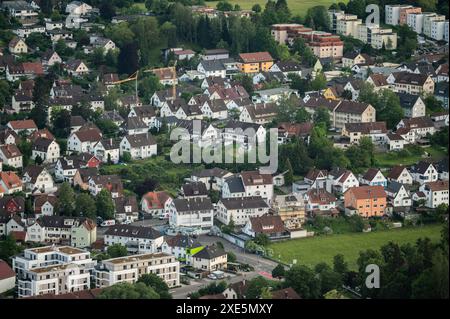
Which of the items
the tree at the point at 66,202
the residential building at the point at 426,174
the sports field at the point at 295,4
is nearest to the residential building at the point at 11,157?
the tree at the point at 66,202

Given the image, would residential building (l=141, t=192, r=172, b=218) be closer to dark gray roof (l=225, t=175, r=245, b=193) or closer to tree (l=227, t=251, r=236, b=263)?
dark gray roof (l=225, t=175, r=245, b=193)

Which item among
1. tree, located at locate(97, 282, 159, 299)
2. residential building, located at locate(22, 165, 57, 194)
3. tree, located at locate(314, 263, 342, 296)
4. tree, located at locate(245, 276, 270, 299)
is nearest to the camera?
tree, located at locate(97, 282, 159, 299)

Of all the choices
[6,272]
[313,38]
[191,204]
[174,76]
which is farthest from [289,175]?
[313,38]

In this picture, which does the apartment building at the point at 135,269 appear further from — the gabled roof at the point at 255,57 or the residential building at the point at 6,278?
the gabled roof at the point at 255,57

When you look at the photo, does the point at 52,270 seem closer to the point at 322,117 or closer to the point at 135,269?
Result: the point at 135,269

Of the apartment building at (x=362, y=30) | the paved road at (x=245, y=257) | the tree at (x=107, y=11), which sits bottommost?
the paved road at (x=245, y=257)

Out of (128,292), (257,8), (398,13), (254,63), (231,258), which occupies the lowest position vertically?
(231,258)

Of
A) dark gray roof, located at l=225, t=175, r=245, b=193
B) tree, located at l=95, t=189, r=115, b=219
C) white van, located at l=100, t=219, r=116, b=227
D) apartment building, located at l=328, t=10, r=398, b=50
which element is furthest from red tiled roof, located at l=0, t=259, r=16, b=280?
apartment building, located at l=328, t=10, r=398, b=50
